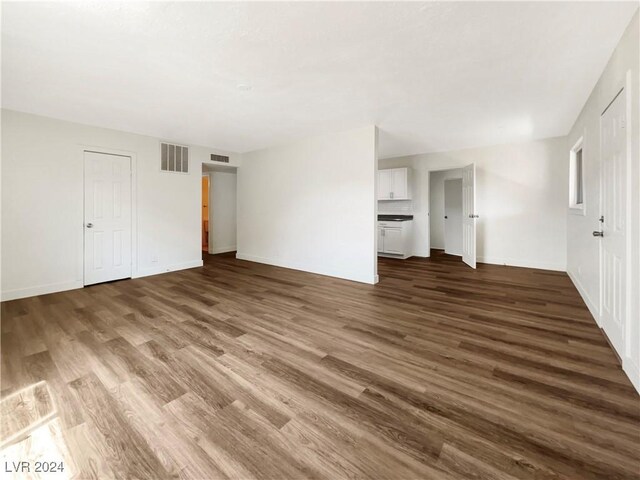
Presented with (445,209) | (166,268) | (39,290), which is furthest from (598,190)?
(39,290)

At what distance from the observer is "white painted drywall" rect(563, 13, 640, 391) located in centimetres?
184

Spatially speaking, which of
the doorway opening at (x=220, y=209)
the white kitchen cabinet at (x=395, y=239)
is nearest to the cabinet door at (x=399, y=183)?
the white kitchen cabinet at (x=395, y=239)

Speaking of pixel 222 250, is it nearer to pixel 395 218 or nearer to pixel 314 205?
pixel 314 205

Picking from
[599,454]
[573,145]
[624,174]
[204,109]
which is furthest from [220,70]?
[573,145]

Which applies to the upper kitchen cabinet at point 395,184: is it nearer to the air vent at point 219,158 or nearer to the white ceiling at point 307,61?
the white ceiling at point 307,61

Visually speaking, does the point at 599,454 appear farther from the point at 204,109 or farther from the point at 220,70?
the point at 204,109

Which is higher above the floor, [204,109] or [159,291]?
[204,109]

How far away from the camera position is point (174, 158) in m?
5.36

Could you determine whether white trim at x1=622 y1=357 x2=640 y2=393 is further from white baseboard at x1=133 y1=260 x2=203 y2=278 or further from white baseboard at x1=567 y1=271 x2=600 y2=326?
white baseboard at x1=133 y1=260 x2=203 y2=278

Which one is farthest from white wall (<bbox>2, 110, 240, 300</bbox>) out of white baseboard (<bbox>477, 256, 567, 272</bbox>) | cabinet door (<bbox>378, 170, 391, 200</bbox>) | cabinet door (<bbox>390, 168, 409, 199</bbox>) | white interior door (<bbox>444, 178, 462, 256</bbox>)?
white interior door (<bbox>444, 178, 462, 256</bbox>)

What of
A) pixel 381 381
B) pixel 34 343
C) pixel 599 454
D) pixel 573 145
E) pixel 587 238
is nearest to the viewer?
pixel 599 454

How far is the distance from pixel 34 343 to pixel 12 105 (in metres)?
3.18

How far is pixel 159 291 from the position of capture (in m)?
4.08

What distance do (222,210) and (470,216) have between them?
20.0ft
